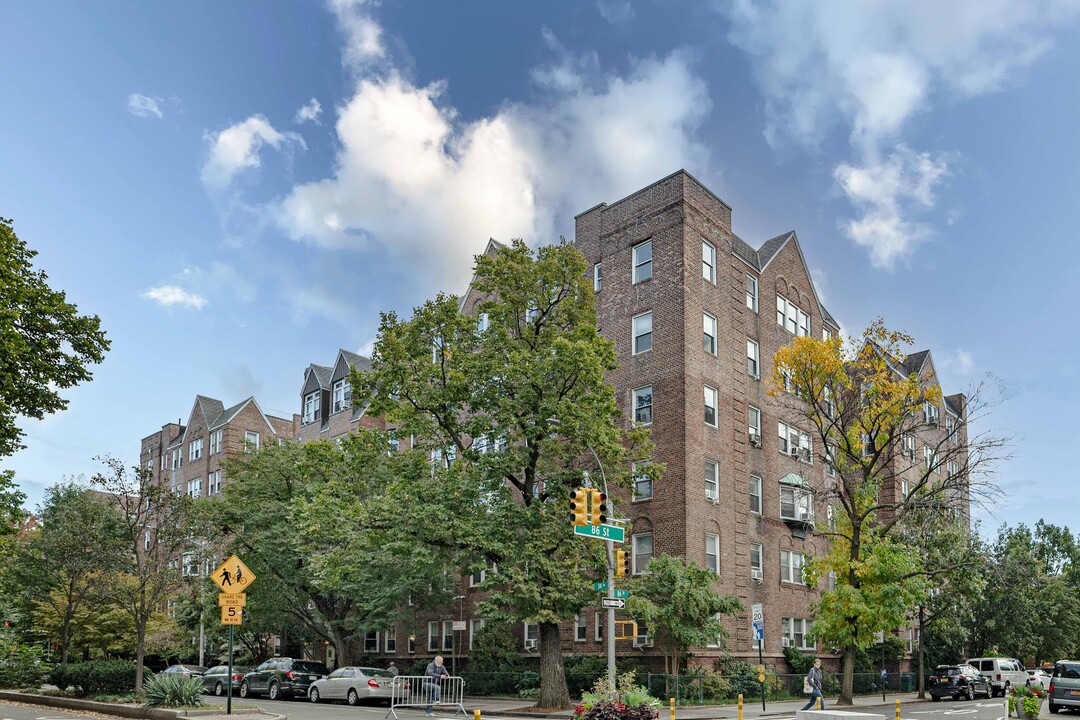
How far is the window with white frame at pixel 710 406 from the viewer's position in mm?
39281

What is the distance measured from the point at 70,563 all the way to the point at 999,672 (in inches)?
1651

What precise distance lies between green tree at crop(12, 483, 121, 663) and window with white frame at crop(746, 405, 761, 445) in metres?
25.7

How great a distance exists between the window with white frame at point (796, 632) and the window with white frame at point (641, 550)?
8.16 m

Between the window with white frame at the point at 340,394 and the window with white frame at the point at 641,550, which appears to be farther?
the window with white frame at the point at 340,394

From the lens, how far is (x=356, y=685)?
3531 centimetres

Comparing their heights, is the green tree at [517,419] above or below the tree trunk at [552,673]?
above

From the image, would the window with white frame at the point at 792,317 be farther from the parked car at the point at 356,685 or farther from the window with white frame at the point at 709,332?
the parked car at the point at 356,685

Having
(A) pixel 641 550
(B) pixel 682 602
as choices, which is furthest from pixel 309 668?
(B) pixel 682 602

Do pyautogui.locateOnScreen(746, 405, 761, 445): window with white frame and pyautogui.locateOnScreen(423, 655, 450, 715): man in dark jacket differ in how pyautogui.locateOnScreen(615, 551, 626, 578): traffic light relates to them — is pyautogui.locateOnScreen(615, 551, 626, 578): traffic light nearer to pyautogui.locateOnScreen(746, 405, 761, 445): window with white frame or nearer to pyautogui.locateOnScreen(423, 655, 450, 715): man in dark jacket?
pyautogui.locateOnScreen(423, 655, 450, 715): man in dark jacket

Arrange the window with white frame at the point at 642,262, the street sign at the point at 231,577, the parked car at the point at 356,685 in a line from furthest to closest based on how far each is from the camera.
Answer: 1. the window with white frame at the point at 642,262
2. the parked car at the point at 356,685
3. the street sign at the point at 231,577

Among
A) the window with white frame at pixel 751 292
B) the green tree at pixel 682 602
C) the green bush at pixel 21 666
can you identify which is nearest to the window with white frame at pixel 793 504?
the window with white frame at pixel 751 292

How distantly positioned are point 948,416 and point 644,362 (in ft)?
118

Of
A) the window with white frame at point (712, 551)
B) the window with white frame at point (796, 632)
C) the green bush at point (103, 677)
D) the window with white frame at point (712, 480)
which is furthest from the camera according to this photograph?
the window with white frame at point (796, 632)

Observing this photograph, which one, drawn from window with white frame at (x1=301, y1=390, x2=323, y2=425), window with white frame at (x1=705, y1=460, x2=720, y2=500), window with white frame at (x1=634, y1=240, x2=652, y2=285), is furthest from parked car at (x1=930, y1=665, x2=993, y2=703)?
window with white frame at (x1=301, y1=390, x2=323, y2=425)
